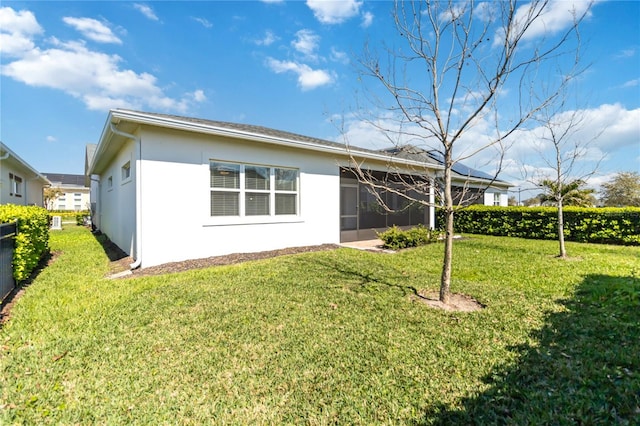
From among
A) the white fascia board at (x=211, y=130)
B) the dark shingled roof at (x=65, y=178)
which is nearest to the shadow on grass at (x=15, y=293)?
the white fascia board at (x=211, y=130)

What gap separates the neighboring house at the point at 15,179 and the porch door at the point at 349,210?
42.8ft

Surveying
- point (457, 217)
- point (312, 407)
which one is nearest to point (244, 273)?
point (312, 407)

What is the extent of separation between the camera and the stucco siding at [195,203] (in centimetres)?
646

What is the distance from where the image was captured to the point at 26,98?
11.9 metres

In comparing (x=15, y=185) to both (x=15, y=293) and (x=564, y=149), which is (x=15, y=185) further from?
(x=564, y=149)

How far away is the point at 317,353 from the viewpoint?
9.59ft

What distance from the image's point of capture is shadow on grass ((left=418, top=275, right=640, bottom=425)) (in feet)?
Result: 6.63

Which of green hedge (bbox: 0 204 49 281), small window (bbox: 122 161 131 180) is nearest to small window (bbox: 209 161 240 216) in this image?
small window (bbox: 122 161 131 180)

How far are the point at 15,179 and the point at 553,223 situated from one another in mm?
25863

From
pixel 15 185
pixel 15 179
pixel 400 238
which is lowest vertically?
pixel 400 238

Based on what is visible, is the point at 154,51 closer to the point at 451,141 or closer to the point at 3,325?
the point at 3,325

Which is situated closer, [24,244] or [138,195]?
[24,244]

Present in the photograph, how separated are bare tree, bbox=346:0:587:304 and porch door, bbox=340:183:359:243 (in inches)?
265

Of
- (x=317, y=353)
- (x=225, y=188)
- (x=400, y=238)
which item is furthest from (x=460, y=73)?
(x=400, y=238)
